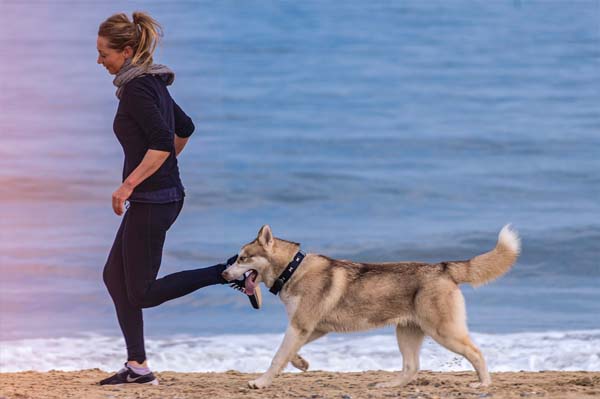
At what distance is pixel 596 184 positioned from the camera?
1953 cm

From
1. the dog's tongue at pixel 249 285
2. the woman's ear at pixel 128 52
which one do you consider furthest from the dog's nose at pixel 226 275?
the woman's ear at pixel 128 52

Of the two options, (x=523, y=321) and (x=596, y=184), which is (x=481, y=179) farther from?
(x=523, y=321)

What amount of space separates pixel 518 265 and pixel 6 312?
22.4 feet

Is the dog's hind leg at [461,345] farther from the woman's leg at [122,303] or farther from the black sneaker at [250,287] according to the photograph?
the woman's leg at [122,303]

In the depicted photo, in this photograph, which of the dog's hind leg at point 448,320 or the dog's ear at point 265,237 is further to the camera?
the dog's ear at point 265,237

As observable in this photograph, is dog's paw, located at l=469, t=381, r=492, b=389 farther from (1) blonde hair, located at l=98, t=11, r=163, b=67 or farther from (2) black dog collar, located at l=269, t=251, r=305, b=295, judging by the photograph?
(1) blonde hair, located at l=98, t=11, r=163, b=67

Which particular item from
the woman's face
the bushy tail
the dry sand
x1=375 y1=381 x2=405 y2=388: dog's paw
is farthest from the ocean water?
the woman's face

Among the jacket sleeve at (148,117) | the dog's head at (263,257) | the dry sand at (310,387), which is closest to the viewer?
the jacket sleeve at (148,117)

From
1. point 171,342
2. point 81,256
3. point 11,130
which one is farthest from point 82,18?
point 171,342

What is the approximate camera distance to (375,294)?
603 centimetres

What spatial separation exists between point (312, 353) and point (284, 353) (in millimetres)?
2719

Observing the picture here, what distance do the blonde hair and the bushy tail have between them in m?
2.08

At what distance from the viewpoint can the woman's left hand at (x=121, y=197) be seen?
5516 millimetres

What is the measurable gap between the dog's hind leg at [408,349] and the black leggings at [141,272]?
3.74 feet
